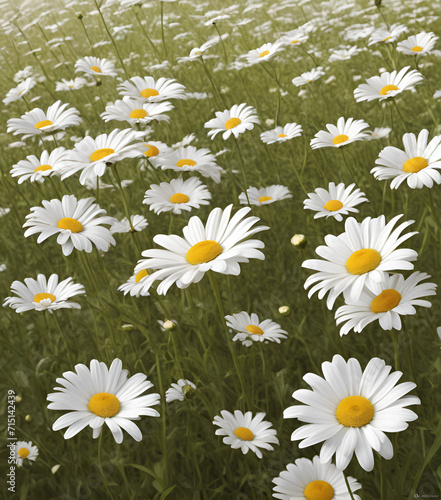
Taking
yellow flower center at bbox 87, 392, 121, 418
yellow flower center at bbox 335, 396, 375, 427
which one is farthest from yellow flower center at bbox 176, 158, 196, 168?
yellow flower center at bbox 335, 396, 375, 427

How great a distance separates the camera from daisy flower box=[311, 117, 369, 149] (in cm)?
243

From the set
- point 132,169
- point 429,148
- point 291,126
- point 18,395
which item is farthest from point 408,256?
point 132,169

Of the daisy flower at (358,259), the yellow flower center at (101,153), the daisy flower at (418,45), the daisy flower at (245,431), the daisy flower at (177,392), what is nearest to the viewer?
the daisy flower at (358,259)

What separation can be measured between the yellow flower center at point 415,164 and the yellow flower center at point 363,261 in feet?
2.08

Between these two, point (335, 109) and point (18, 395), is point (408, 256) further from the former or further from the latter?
point (335, 109)

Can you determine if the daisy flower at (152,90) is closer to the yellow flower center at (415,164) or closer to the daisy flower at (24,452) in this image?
the yellow flower center at (415,164)

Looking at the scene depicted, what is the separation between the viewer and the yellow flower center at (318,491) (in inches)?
51.3

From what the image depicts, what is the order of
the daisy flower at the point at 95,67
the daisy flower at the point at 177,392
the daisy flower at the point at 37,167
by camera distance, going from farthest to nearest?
the daisy flower at the point at 95,67 → the daisy flower at the point at 37,167 → the daisy flower at the point at 177,392

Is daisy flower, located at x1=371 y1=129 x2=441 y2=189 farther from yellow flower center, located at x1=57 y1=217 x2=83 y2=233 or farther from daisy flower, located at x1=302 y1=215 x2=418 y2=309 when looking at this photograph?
yellow flower center, located at x1=57 y1=217 x2=83 y2=233

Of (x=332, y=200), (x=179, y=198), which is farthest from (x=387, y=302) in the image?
(x=179, y=198)

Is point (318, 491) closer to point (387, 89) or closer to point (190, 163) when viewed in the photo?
point (190, 163)

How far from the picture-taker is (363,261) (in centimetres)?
127

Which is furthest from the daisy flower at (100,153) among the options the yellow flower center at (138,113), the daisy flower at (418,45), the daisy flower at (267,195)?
the daisy flower at (418,45)

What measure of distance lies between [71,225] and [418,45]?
230 centimetres
